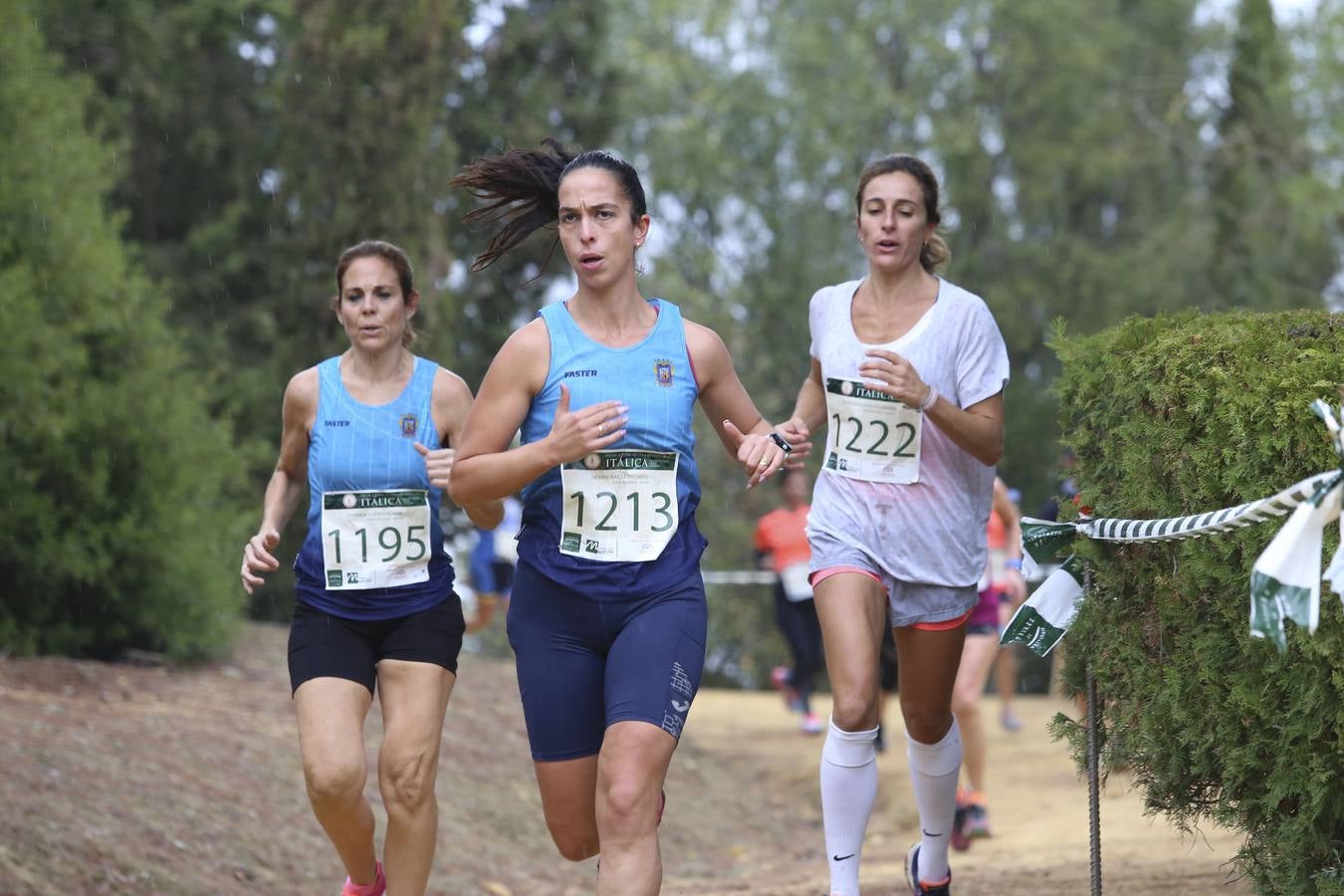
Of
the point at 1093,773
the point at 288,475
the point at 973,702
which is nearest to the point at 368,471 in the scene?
the point at 288,475

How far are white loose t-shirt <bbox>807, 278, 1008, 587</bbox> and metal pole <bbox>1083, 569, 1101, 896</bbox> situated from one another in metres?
0.47

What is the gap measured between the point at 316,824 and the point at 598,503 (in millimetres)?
4972

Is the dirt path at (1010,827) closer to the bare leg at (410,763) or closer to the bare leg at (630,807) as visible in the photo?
the bare leg at (630,807)

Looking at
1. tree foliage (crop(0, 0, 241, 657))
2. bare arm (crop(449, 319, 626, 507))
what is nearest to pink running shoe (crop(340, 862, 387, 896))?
bare arm (crop(449, 319, 626, 507))

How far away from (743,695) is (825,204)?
61.0 ft

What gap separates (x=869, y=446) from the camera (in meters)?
5.71

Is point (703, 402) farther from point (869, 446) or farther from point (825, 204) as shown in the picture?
point (825, 204)

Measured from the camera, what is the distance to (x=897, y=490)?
571 centimetres

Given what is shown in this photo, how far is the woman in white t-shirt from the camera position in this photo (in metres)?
5.57

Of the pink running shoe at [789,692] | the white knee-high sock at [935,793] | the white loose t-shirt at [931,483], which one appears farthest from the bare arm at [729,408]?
the pink running shoe at [789,692]

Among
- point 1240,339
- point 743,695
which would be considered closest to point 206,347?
point 743,695

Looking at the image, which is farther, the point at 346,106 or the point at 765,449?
the point at 346,106

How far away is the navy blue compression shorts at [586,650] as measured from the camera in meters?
4.79

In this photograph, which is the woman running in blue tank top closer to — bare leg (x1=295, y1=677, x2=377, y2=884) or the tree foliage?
bare leg (x1=295, y1=677, x2=377, y2=884)
